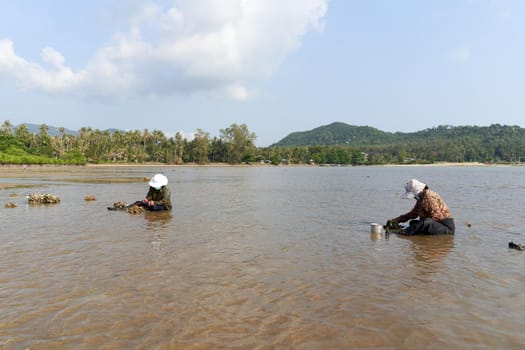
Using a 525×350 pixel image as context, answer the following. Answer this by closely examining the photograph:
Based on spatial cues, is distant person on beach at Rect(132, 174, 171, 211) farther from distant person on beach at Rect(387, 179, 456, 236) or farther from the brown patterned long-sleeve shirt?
the brown patterned long-sleeve shirt

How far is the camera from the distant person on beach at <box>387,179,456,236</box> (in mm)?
10148

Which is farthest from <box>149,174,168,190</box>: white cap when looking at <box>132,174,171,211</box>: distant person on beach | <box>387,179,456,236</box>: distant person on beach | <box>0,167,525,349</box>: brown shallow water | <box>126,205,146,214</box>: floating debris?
<box>387,179,456,236</box>: distant person on beach

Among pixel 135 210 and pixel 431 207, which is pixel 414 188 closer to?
pixel 431 207

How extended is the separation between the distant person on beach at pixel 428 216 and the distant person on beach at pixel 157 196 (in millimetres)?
9140

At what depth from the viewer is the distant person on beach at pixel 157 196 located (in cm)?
1425

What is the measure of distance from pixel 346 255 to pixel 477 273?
259cm

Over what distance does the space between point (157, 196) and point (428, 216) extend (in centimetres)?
1021

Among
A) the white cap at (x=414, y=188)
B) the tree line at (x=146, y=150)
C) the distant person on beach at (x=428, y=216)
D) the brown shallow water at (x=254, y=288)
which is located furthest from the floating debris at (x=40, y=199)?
the tree line at (x=146, y=150)

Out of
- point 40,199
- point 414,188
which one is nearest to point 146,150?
point 40,199

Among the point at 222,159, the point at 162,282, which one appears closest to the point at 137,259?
the point at 162,282

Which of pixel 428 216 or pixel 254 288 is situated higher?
pixel 428 216

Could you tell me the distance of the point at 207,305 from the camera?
521cm

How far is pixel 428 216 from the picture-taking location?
34.2ft

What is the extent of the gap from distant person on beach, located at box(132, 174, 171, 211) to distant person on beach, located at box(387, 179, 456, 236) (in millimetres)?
9140
